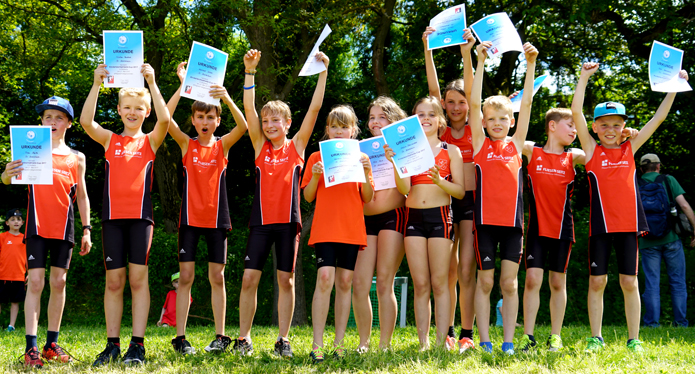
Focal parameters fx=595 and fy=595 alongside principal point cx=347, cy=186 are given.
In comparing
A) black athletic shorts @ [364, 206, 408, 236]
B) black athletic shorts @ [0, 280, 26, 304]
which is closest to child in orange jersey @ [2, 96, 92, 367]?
black athletic shorts @ [364, 206, 408, 236]

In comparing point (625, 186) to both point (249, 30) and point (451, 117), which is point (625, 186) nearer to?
point (451, 117)

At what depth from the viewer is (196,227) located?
5438 mm

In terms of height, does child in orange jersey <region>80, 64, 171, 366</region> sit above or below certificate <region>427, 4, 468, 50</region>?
below

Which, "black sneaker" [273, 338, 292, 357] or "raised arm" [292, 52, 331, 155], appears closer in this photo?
"black sneaker" [273, 338, 292, 357]

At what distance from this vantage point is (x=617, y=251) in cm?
543

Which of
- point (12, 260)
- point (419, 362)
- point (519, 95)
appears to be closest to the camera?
point (419, 362)

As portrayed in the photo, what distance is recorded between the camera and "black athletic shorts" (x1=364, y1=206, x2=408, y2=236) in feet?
17.3

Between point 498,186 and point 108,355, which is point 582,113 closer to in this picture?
point 498,186

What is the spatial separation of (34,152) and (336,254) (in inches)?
105

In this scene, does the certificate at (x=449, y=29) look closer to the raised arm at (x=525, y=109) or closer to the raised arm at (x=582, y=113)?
the raised arm at (x=525, y=109)

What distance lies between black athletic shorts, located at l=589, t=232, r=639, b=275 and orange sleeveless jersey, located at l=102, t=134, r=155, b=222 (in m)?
3.98

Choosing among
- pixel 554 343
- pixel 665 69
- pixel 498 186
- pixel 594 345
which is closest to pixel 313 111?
pixel 498 186

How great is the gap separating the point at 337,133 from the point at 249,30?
6.41 meters

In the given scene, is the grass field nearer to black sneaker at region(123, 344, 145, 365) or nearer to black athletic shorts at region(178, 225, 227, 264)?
black sneaker at region(123, 344, 145, 365)
